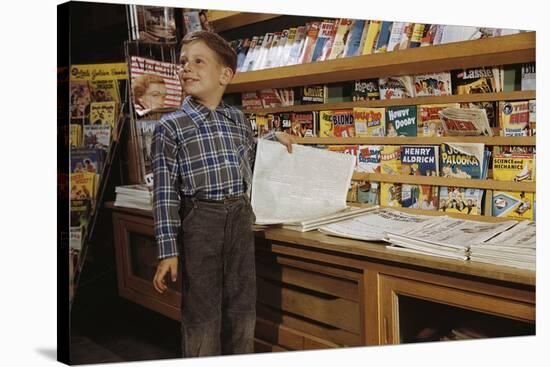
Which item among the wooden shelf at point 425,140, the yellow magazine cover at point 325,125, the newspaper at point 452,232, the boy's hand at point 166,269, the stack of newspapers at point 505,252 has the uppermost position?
the yellow magazine cover at point 325,125

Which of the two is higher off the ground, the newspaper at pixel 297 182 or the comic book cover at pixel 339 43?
the comic book cover at pixel 339 43

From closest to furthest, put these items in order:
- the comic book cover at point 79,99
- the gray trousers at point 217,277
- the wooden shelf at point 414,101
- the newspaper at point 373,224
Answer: the comic book cover at point 79,99
the gray trousers at point 217,277
the newspaper at point 373,224
the wooden shelf at point 414,101

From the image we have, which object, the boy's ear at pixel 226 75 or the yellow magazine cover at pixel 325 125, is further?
the yellow magazine cover at pixel 325 125

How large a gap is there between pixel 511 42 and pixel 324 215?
2.29 feet

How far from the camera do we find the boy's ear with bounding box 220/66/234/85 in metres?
1.92

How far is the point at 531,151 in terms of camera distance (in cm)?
213

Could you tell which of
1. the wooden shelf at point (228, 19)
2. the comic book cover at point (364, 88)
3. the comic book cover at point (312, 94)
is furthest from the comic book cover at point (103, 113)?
the comic book cover at point (364, 88)

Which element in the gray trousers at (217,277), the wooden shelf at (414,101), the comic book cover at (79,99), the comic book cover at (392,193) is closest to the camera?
the comic book cover at (79,99)

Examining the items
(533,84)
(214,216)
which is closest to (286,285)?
(214,216)

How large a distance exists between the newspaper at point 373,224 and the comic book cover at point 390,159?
0.12 metres

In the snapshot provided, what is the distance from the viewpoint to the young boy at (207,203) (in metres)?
1.83

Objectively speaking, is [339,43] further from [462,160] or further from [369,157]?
[462,160]

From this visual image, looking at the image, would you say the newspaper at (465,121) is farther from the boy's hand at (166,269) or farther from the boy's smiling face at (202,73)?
the boy's hand at (166,269)

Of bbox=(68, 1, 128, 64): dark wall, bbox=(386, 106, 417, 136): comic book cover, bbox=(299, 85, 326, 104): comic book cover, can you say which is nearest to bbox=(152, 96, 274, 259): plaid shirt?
bbox=(68, 1, 128, 64): dark wall
